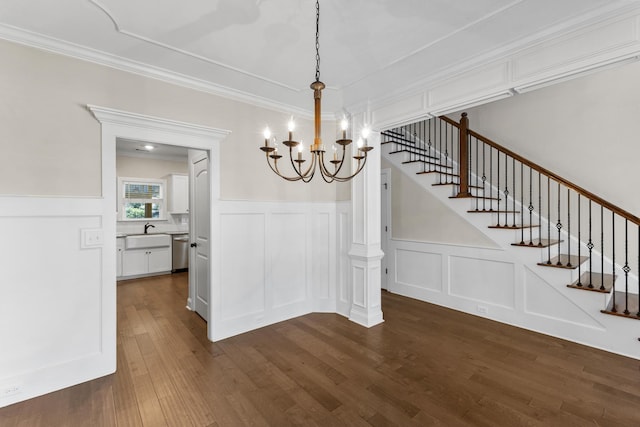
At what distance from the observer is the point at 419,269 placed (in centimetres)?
474

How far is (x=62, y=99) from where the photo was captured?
2430mm

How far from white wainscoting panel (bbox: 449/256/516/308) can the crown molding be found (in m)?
3.19

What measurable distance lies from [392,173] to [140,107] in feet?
12.5

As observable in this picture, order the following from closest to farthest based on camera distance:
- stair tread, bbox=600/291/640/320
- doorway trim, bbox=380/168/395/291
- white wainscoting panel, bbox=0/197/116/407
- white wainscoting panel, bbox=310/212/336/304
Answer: white wainscoting panel, bbox=0/197/116/407, stair tread, bbox=600/291/640/320, white wainscoting panel, bbox=310/212/336/304, doorway trim, bbox=380/168/395/291

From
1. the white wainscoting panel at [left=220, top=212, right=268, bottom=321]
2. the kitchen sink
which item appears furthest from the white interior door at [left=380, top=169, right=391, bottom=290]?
the kitchen sink

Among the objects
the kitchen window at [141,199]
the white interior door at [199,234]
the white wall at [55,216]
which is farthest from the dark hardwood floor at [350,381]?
the kitchen window at [141,199]

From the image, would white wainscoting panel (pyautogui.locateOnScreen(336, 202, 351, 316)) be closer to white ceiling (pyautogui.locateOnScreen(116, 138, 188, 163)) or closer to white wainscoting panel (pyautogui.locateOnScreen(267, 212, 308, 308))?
white wainscoting panel (pyautogui.locateOnScreen(267, 212, 308, 308))

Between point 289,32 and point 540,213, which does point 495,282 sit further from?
point 289,32

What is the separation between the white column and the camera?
371cm

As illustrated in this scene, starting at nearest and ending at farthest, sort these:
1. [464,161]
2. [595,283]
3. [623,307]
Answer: [623,307], [595,283], [464,161]

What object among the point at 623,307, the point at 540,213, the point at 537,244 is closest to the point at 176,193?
the point at 537,244

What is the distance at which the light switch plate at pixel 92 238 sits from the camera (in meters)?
2.51

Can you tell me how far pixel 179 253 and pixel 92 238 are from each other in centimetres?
444

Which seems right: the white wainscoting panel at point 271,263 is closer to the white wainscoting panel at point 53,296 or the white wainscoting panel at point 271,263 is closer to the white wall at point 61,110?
the white wainscoting panel at point 53,296
